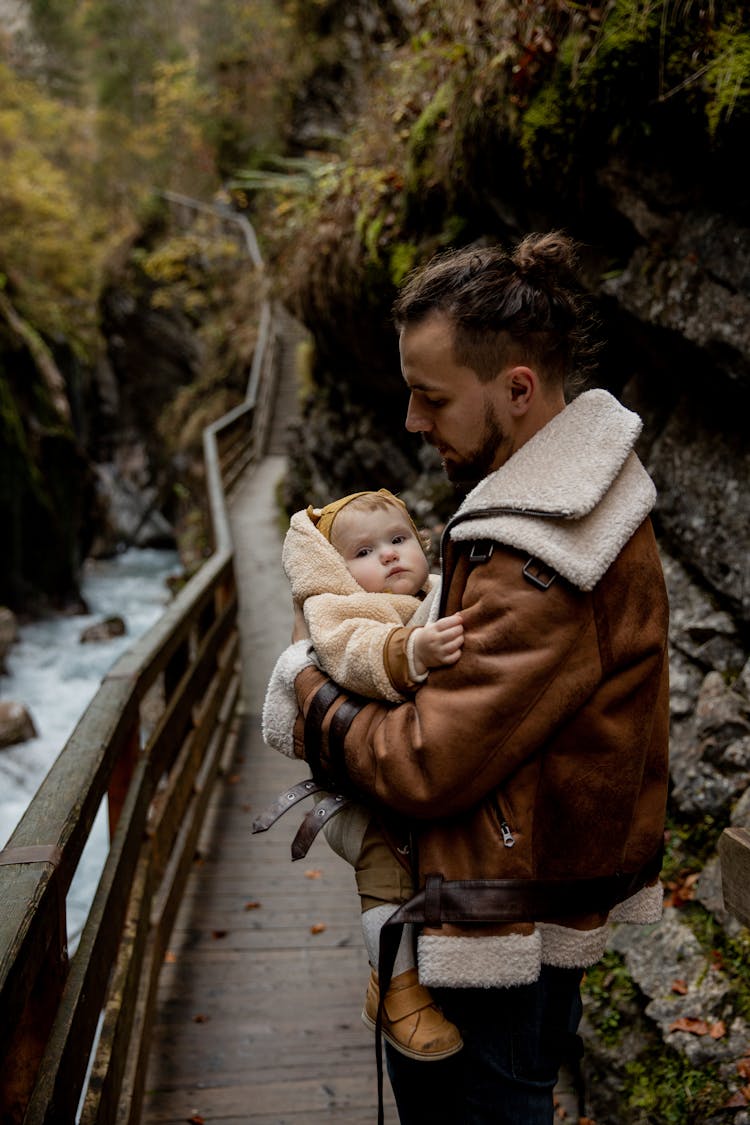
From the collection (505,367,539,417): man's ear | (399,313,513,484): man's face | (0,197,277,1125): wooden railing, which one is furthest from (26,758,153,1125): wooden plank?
(505,367,539,417): man's ear

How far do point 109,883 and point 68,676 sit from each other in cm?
963

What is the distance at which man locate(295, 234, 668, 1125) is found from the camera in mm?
1344

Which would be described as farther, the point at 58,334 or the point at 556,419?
the point at 58,334

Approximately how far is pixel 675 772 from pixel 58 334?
18894mm

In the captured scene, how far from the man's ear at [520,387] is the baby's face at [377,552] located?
502 mm

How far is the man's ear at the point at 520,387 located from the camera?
1451mm

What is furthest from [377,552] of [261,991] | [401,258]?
[401,258]

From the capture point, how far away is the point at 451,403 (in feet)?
4.80

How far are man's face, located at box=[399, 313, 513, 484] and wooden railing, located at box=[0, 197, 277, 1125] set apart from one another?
1.12 metres

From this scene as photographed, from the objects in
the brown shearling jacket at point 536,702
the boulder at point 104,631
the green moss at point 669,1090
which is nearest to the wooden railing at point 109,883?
the brown shearling jacket at point 536,702

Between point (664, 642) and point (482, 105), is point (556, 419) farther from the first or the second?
point (482, 105)

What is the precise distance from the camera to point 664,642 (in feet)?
4.74

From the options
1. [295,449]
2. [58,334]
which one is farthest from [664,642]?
[58,334]

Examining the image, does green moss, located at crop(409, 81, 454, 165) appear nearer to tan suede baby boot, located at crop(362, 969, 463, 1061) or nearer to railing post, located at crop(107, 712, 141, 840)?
railing post, located at crop(107, 712, 141, 840)
